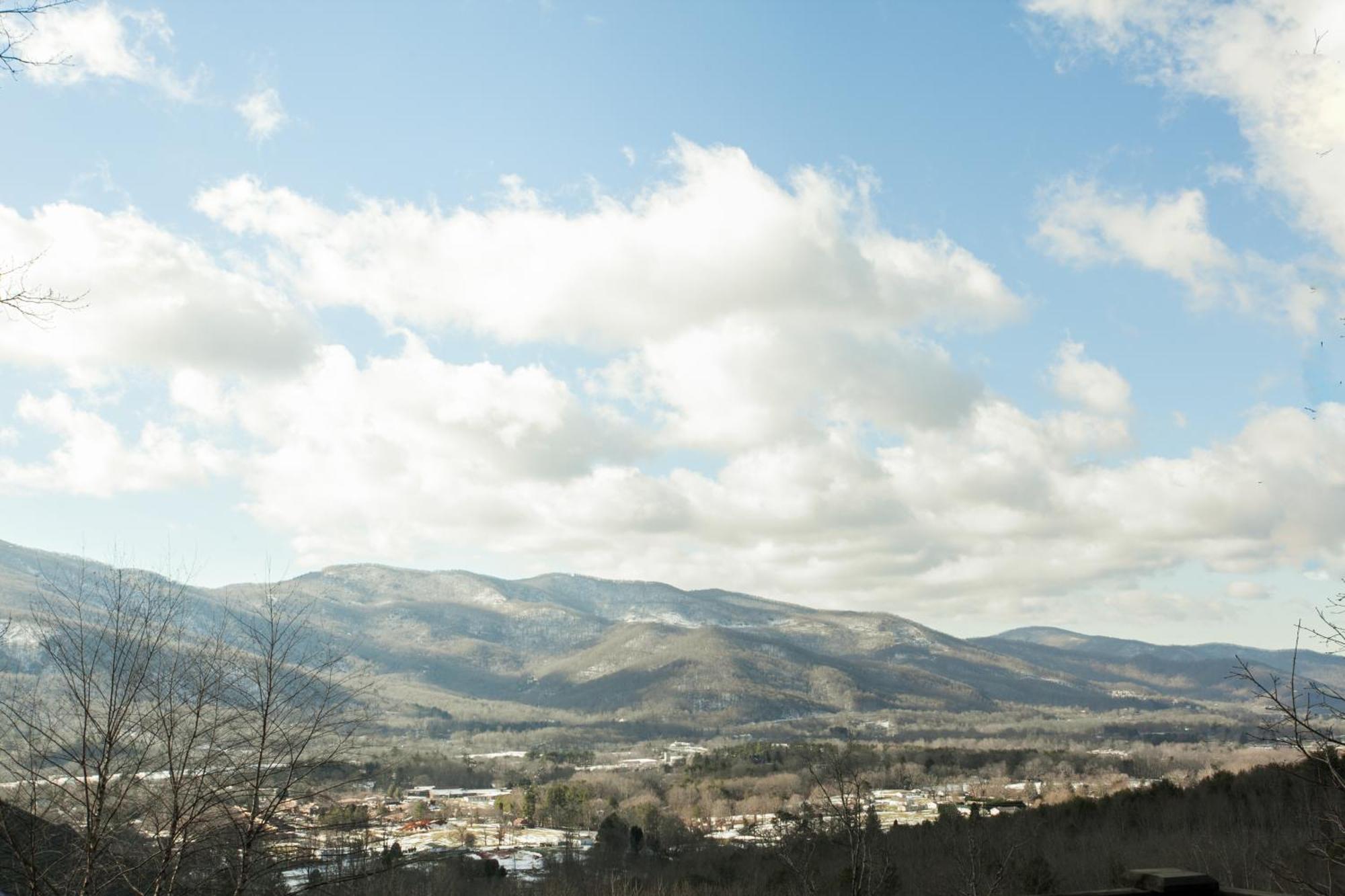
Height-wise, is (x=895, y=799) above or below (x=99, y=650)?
below

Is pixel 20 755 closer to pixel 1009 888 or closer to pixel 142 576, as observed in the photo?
pixel 142 576

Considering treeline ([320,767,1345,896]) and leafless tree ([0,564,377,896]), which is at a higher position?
leafless tree ([0,564,377,896])

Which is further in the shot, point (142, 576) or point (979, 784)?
point (979, 784)

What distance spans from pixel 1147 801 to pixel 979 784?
299 ft

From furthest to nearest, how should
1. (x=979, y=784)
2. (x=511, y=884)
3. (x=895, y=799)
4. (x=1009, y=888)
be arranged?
(x=979, y=784) → (x=895, y=799) → (x=511, y=884) → (x=1009, y=888)

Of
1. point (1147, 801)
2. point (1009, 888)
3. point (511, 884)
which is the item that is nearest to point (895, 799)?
point (1147, 801)

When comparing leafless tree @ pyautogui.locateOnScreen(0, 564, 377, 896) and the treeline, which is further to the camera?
the treeline

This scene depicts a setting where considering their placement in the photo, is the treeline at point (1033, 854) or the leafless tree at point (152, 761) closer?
the leafless tree at point (152, 761)

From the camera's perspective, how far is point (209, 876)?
9.51m

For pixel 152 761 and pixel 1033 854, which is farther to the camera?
pixel 1033 854

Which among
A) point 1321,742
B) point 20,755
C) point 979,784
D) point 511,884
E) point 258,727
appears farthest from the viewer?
point 979,784

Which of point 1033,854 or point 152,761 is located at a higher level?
point 152,761

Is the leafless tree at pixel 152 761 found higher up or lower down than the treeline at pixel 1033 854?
higher up

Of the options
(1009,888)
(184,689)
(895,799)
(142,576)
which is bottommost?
(895,799)
